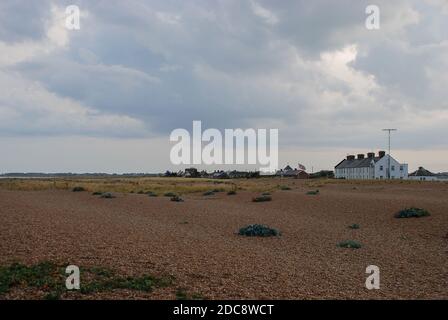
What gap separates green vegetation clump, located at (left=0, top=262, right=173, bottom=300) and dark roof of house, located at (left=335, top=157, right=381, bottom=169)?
9090 cm

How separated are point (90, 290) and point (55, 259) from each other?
2859 mm

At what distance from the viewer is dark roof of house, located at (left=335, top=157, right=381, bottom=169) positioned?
314 feet

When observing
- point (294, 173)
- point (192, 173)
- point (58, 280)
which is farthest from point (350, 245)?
point (192, 173)

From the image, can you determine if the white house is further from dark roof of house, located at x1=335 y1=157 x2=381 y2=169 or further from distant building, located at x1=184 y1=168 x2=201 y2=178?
distant building, located at x1=184 y1=168 x2=201 y2=178

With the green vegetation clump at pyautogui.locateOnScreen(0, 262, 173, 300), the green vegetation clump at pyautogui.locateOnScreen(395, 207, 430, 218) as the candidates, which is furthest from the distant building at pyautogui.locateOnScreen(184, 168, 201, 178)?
the green vegetation clump at pyautogui.locateOnScreen(0, 262, 173, 300)

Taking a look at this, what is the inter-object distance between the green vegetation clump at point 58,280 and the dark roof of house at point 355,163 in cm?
9090

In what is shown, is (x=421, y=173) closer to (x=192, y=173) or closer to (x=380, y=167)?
(x=380, y=167)

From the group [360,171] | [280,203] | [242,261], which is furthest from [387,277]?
[360,171]

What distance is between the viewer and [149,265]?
10.1m

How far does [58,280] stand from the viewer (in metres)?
8.33

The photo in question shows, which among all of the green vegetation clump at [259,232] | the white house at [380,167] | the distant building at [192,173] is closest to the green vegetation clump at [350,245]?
the green vegetation clump at [259,232]
